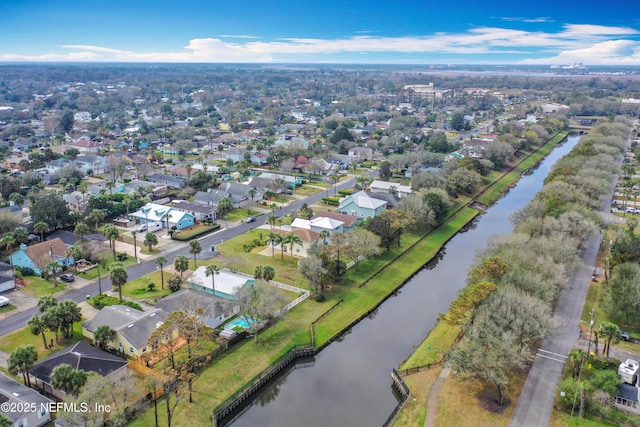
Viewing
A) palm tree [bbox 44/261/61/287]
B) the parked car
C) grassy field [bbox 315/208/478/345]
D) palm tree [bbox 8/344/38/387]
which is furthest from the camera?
the parked car

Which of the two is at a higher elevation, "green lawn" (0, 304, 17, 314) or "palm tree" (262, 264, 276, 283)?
"palm tree" (262, 264, 276, 283)

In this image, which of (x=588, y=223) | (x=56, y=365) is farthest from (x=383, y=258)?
(x=56, y=365)

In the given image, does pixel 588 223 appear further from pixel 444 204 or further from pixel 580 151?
pixel 580 151

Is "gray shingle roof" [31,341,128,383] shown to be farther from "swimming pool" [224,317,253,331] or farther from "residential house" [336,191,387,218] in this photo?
"residential house" [336,191,387,218]

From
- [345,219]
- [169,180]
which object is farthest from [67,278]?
[169,180]

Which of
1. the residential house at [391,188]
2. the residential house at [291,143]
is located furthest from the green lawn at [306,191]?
the residential house at [291,143]

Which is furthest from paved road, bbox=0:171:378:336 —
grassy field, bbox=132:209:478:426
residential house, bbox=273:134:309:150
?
residential house, bbox=273:134:309:150
